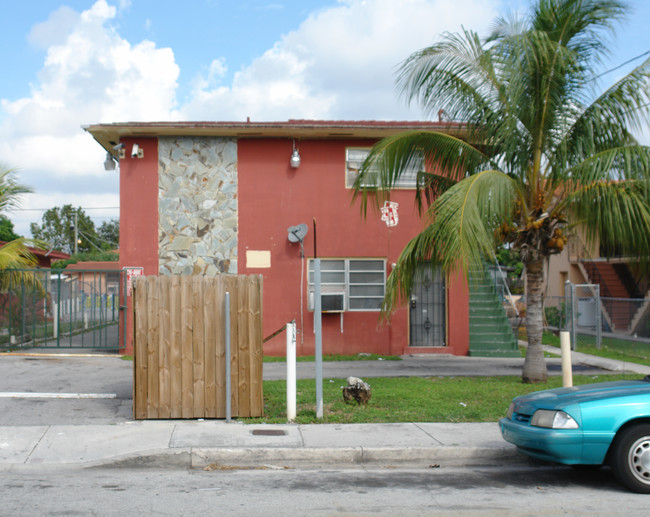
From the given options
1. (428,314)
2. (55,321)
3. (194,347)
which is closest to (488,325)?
(428,314)

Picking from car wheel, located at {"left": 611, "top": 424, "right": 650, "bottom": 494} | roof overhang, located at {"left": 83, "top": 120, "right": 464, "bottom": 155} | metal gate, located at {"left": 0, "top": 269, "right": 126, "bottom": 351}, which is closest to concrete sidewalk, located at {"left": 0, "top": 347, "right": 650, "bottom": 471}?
car wheel, located at {"left": 611, "top": 424, "right": 650, "bottom": 494}

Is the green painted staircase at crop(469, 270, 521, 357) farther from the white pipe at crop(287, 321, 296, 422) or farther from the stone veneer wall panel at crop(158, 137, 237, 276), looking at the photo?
the white pipe at crop(287, 321, 296, 422)

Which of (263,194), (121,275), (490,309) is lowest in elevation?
(490,309)

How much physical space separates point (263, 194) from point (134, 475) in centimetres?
1025

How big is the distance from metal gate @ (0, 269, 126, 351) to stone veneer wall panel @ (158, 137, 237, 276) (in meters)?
1.54

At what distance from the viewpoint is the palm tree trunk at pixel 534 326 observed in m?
11.8

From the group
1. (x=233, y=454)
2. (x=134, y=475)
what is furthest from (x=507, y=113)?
(x=134, y=475)

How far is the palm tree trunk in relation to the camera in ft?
38.9

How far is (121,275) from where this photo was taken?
624 inches

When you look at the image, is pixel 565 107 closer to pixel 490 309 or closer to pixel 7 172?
pixel 490 309

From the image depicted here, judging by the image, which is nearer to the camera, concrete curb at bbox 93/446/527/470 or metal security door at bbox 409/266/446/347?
concrete curb at bbox 93/446/527/470

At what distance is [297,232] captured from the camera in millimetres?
15891

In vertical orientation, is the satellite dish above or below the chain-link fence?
above

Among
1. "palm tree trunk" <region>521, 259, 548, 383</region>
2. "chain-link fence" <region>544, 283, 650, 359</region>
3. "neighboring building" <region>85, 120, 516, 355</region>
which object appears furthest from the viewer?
"chain-link fence" <region>544, 283, 650, 359</region>
